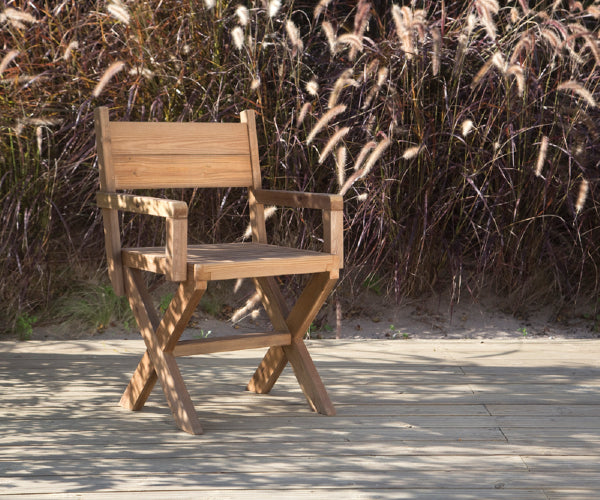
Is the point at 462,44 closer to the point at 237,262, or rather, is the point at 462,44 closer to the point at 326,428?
the point at 237,262

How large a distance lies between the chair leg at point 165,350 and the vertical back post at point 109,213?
1.3 inches

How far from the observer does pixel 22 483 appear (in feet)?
6.60

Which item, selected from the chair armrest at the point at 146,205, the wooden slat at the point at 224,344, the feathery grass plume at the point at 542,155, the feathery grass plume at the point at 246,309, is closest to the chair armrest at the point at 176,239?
the chair armrest at the point at 146,205

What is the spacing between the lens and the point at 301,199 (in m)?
2.72

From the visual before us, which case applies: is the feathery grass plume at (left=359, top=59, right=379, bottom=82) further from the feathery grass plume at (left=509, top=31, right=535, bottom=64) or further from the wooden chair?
the wooden chair

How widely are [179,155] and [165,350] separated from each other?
2.26 feet

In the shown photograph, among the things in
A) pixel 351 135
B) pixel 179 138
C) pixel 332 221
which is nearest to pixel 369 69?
pixel 351 135

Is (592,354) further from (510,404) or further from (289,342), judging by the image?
(289,342)

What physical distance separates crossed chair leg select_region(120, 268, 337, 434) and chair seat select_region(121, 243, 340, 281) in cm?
4

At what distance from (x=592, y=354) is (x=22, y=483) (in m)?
2.23

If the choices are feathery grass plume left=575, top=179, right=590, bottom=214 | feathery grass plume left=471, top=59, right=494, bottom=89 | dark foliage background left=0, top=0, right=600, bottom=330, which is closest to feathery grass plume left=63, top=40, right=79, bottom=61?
dark foliage background left=0, top=0, right=600, bottom=330

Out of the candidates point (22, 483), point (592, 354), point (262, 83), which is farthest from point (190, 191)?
point (22, 483)

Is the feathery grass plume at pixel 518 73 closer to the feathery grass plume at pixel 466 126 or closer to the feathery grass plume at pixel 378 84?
the feathery grass plume at pixel 466 126

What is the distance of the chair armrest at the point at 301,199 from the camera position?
258 cm
